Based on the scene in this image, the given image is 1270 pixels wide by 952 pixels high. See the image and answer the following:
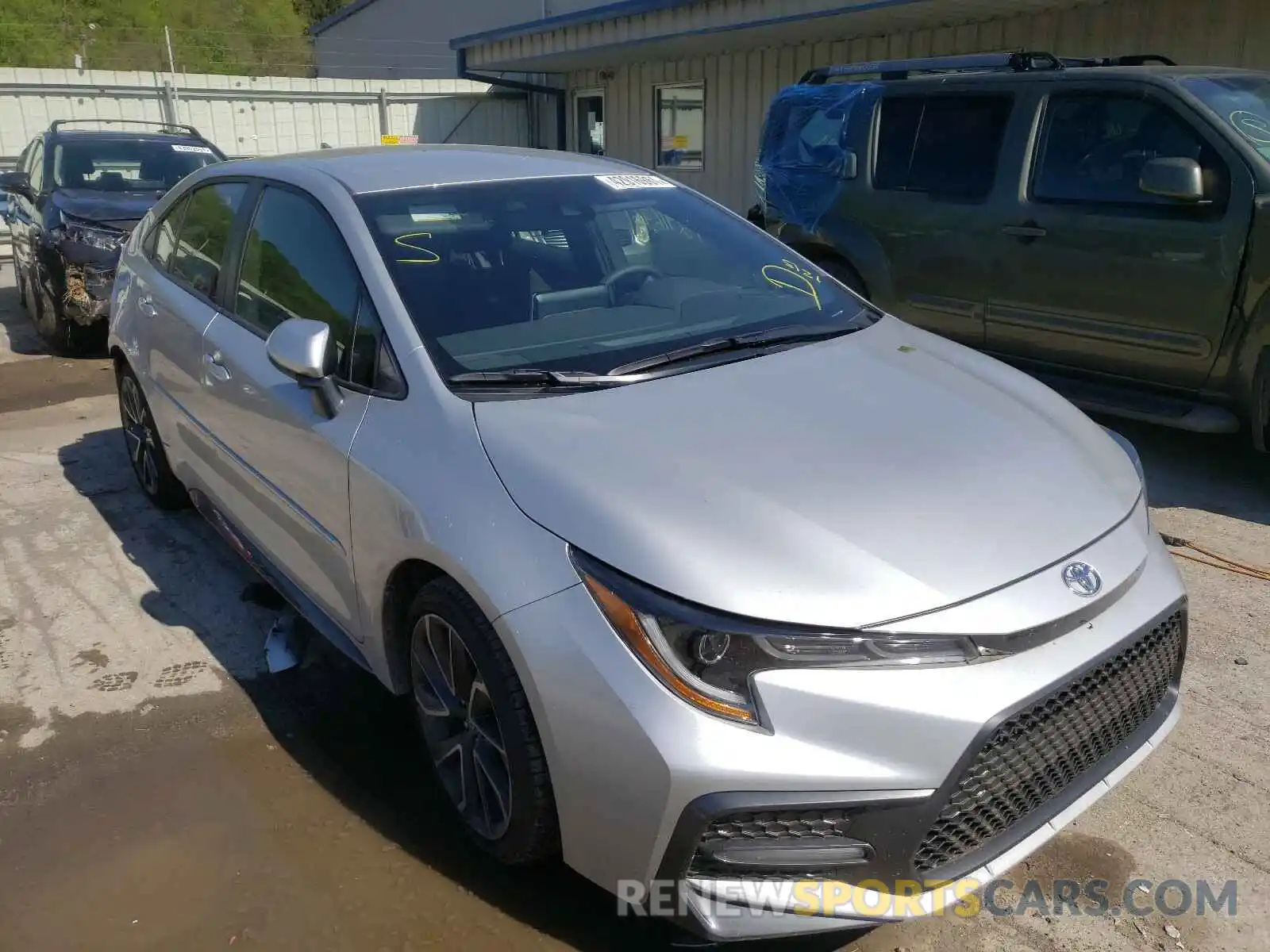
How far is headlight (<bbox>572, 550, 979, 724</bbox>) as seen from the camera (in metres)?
2.00

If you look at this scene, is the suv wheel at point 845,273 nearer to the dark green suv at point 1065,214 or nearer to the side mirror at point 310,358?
the dark green suv at point 1065,214

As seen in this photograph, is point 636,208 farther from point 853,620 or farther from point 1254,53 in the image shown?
point 1254,53

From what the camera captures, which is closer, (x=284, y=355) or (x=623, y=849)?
(x=623, y=849)

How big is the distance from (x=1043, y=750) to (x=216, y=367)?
2.91 meters

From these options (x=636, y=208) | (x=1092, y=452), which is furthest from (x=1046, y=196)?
(x=1092, y=452)

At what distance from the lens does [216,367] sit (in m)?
3.67

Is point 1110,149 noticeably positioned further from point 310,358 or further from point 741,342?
point 310,358

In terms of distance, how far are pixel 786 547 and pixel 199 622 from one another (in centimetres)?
273

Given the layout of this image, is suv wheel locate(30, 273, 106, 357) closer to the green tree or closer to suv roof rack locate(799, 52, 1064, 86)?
suv roof rack locate(799, 52, 1064, 86)

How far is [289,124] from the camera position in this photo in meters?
16.1

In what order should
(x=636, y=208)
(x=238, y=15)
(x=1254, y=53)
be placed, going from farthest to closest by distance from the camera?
(x=238, y=15) < (x=1254, y=53) < (x=636, y=208)

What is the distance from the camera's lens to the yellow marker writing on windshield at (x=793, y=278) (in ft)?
11.5

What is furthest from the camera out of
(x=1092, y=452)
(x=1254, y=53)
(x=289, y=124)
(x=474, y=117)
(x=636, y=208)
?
(x=474, y=117)

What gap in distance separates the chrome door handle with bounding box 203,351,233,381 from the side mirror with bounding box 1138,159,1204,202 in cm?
411
